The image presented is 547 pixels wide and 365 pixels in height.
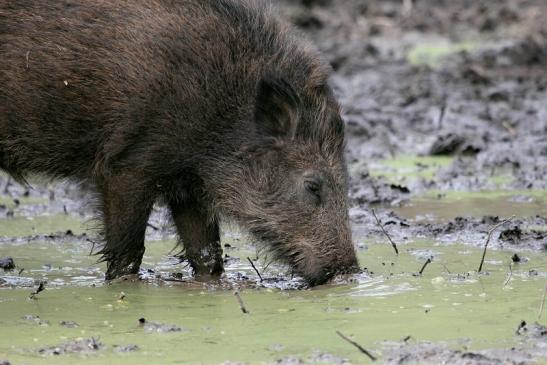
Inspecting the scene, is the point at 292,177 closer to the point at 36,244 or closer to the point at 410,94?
the point at 36,244

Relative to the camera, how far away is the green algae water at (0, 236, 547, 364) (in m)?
5.21

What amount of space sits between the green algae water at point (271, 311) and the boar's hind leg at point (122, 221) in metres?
0.21

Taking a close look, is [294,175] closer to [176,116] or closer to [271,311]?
[176,116]

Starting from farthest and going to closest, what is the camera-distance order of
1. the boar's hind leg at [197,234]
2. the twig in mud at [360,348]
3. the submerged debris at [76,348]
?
the boar's hind leg at [197,234]
the submerged debris at [76,348]
the twig in mud at [360,348]

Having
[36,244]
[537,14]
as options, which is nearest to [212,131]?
[36,244]

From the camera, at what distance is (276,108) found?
7105mm

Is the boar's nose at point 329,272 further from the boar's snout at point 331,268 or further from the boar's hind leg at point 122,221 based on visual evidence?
the boar's hind leg at point 122,221

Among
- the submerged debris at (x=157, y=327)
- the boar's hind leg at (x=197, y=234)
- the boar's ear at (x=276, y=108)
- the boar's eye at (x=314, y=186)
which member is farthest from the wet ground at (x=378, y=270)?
the boar's ear at (x=276, y=108)

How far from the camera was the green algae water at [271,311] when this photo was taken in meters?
5.21

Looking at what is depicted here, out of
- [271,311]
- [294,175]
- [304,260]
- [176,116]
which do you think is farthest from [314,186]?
[271,311]

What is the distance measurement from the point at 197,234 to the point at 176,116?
101cm

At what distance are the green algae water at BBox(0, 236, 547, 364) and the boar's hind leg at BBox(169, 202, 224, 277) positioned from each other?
0.77ft

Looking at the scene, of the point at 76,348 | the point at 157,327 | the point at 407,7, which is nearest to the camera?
the point at 76,348

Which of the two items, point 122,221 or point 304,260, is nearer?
point 304,260
